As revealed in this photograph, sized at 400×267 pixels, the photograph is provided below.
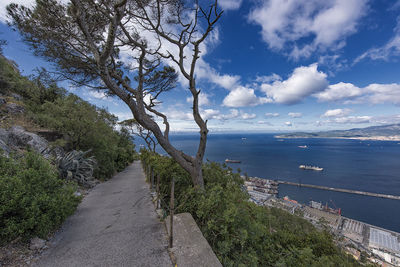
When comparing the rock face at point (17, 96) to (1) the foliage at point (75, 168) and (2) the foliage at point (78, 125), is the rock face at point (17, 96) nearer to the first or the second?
(2) the foliage at point (78, 125)

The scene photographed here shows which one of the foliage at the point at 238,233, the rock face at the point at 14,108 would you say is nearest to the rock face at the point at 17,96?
the rock face at the point at 14,108

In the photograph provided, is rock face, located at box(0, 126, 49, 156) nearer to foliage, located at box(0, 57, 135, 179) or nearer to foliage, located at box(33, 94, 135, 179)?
foliage, located at box(0, 57, 135, 179)

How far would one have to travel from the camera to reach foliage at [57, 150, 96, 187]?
5.14 meters

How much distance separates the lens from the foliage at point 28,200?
1989 mm

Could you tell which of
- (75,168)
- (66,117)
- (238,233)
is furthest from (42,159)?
(66,117)

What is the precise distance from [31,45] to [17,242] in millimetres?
4773

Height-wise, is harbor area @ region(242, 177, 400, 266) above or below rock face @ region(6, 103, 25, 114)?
below

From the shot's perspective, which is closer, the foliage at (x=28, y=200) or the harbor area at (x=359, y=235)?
the foliage at (x=28, y=200)

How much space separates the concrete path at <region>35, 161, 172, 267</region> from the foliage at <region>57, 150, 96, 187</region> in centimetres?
205

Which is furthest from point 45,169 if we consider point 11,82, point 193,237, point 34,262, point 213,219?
point 11,82

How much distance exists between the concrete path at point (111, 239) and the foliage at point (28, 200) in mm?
401

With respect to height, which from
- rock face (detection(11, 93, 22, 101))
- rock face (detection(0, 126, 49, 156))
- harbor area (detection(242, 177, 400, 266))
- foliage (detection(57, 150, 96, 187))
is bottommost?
harbor area (detection(242, 177, 400, 266))

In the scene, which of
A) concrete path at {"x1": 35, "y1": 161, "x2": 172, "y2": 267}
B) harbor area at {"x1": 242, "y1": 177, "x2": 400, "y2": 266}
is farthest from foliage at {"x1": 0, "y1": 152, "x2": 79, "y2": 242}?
harbor area at {"x1": 242, "y1": 177, "x2": 400, "y2": 266}

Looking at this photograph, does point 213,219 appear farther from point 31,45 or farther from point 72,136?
point 72,136
